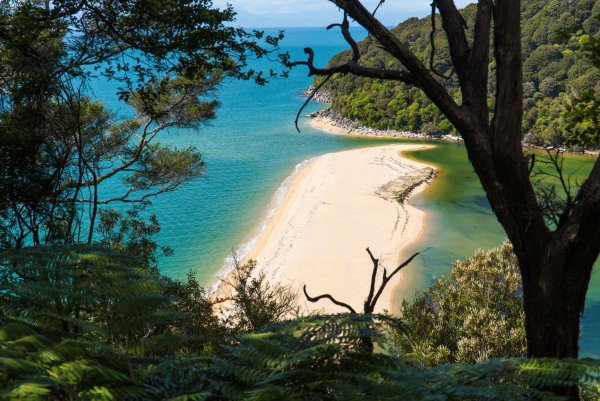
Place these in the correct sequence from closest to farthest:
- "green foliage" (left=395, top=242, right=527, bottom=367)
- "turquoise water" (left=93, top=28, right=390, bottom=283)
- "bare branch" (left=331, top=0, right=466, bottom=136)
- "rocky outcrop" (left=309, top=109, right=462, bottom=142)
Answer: "bare branch" (left=331, top=0, right=466, bottom=136), "green foliage" (left=395, top=242, right=527, bottom=367), "turquoise water" (left=93, top=28, right=390, bottom=283), "rocky outcrop" (left=309, top=109, right=462, bottom=142)

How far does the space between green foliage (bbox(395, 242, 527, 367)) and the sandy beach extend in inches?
152

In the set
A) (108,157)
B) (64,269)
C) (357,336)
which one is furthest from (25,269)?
(108,157)

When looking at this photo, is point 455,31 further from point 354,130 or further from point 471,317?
point 354,130

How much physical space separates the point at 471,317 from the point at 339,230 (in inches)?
516

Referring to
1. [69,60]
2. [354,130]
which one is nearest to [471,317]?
[69,60]

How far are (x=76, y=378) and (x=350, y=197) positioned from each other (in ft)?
88.3

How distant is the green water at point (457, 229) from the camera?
16484mm

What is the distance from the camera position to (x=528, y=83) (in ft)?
141

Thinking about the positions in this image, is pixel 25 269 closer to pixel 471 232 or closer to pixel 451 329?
pixel 451 329

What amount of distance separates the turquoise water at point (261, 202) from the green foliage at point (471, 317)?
12.9 ft

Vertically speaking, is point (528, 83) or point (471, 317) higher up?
point (528, 83)

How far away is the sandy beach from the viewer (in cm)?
1838

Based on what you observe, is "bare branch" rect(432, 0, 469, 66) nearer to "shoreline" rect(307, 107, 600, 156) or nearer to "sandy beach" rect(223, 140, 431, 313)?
"sandy beach" rect(223, 140, 431, 313)

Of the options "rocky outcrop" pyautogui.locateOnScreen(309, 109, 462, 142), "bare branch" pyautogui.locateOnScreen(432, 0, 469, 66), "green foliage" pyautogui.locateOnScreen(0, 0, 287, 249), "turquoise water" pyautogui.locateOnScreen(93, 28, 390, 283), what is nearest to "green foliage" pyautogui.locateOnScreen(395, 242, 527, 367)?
"green foliage" pyautogui.locateOnScreen(0, 0, 287, 249)
